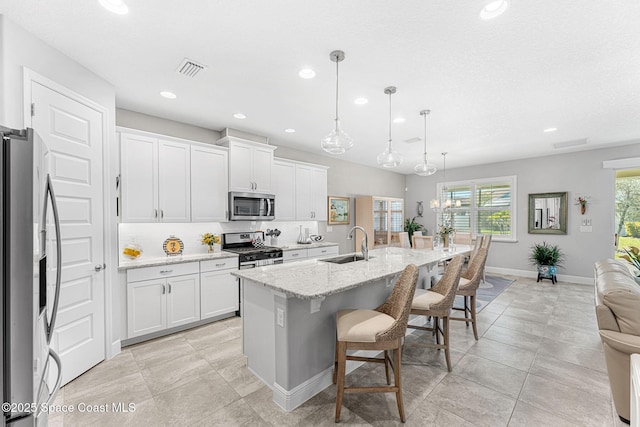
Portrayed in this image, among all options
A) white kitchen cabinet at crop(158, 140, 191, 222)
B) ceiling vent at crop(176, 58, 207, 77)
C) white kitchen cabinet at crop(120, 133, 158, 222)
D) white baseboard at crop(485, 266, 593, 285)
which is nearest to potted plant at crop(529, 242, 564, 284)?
white baseboard at crop(485, 266, 593, 285)

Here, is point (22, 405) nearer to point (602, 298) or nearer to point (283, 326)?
point (283, 326)

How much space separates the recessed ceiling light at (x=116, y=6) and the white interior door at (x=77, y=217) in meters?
0.92

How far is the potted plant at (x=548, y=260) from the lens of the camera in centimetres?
563

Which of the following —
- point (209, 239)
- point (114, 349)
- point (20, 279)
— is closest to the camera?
point (20, 279)

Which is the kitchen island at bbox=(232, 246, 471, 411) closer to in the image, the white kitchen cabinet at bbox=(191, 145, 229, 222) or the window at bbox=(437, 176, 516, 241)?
the white kitchen cabinet at bbox=(191, 145, 229, 222)

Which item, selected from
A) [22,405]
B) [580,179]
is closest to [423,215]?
[580,179]

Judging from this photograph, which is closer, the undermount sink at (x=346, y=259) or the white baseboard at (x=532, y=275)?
the undermount sink at (x=346, y=259)

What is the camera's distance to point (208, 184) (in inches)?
149

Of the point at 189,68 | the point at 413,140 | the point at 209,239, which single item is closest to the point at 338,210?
the point at 413,140

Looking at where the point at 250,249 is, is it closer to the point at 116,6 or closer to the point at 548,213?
the point at 116,6

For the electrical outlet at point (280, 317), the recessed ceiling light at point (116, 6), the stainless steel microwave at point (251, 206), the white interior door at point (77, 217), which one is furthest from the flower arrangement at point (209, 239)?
the recessed ceiling light at point (116, 6)

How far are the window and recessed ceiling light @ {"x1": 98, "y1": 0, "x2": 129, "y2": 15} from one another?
6253mm

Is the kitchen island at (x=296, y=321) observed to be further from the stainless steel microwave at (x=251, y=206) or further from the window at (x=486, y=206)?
the window at (x=486, y=206)

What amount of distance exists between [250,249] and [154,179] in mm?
1624
